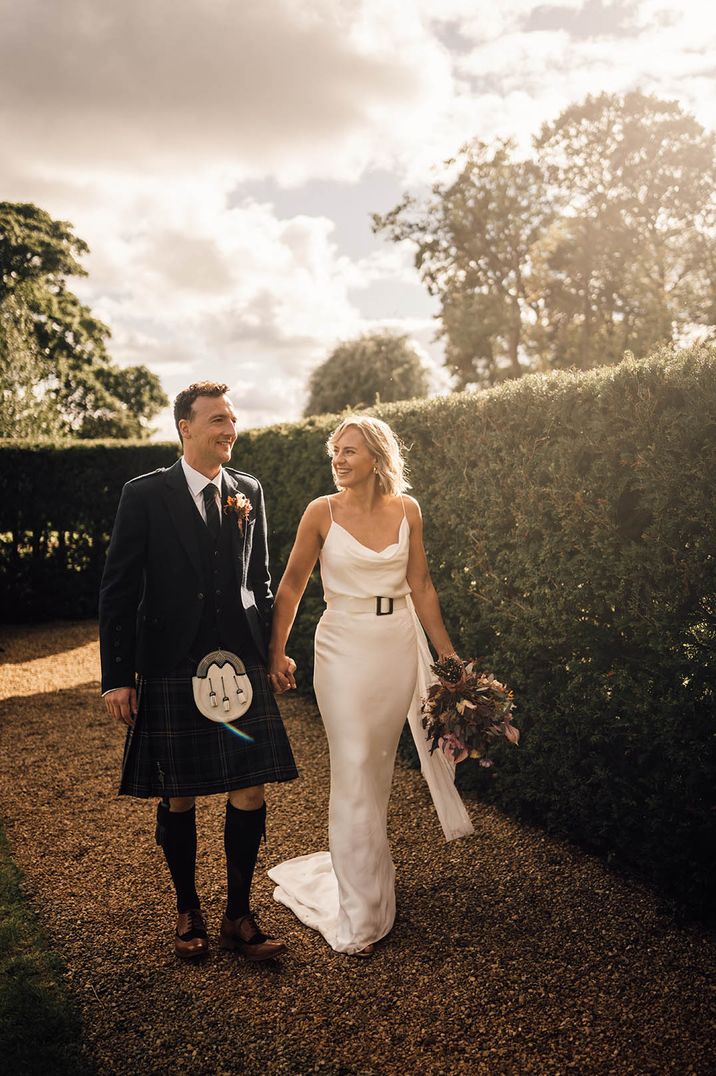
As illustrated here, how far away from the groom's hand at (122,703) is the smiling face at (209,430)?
1.07m

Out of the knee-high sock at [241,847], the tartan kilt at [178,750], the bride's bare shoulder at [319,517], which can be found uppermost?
the bride's bare shoulder at [319,517]

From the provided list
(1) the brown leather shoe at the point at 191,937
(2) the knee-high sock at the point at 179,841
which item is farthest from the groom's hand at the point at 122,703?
(1) the brown leather shoe at the point at 191,937

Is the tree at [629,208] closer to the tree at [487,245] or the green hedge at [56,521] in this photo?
the tree at [487,245]

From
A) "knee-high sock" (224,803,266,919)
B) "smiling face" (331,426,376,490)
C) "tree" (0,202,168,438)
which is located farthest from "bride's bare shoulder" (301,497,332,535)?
"tree" (0,202,168,438)

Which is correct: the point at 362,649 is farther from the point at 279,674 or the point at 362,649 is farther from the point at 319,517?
the point at 319,517

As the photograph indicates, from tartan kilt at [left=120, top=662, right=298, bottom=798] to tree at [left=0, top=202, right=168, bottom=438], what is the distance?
24.0 metres

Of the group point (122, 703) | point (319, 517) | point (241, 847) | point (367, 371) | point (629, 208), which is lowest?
point (241, 847)

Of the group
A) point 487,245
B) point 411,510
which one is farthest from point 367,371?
point 411,510

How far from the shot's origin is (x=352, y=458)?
4.17 meters

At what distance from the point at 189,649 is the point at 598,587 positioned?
93.3 inches

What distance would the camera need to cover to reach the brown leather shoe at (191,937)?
3.83 meters

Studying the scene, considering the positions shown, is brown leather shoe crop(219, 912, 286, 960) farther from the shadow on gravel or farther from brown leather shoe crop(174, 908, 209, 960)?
the shadow on gravel

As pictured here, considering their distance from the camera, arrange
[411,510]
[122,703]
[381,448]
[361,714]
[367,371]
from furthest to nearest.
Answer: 1. [367,371]
2. [411,510]
3. [381,448]
4. [361,714]
5. [122,703]

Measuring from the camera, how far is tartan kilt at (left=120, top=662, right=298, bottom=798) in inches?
146
